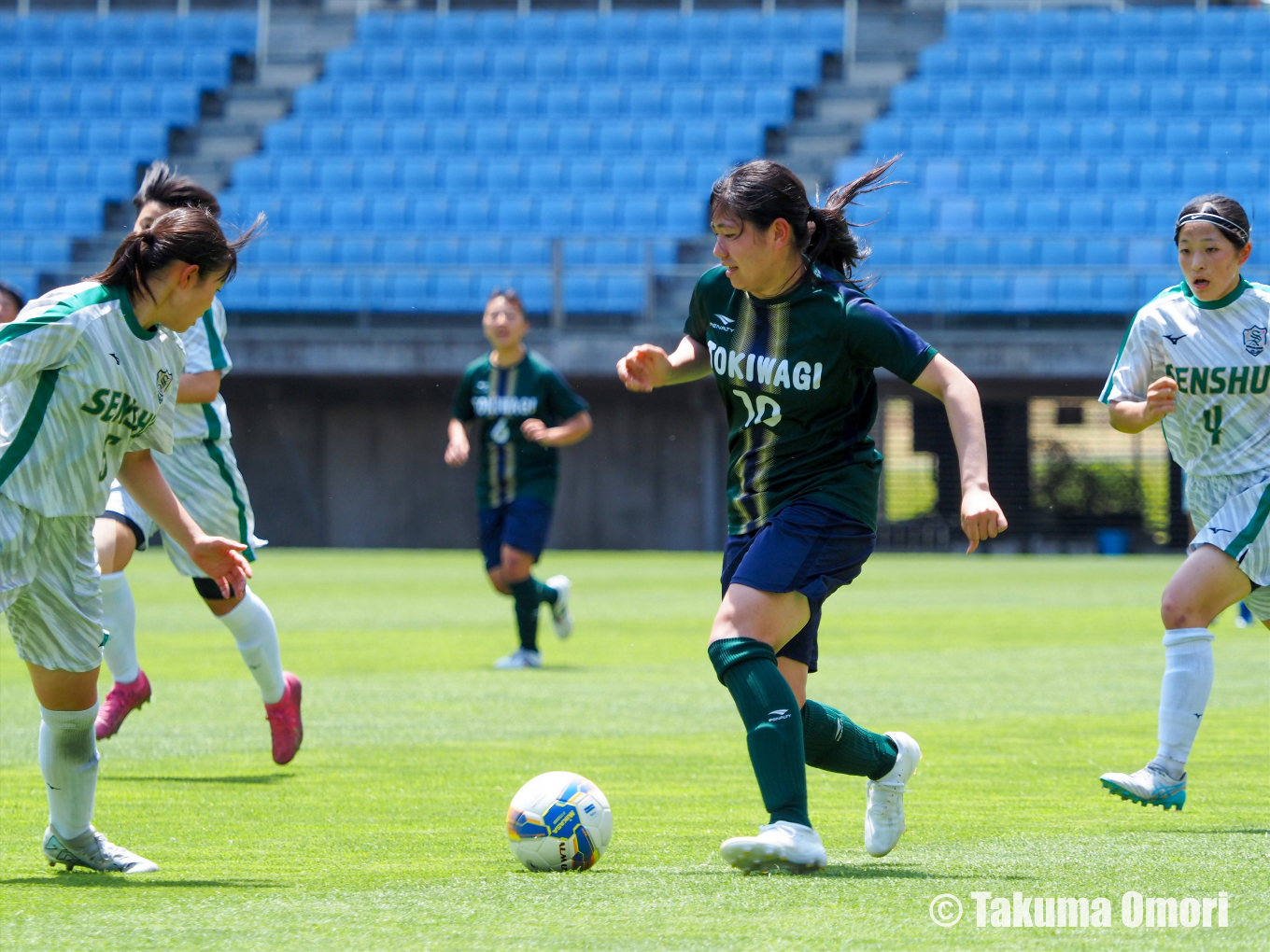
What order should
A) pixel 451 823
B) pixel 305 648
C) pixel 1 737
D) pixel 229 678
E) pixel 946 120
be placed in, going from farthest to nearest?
pixel 946 120 < pixel 305 648 < pixel 229 678 < pixel 1 737 < pixel 451 823

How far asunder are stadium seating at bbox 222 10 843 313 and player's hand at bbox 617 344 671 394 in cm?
1951

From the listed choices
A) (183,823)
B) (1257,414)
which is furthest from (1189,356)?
(183,823)

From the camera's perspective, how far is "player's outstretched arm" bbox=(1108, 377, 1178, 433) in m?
5.16

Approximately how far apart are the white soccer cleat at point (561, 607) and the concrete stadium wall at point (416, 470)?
1368cm

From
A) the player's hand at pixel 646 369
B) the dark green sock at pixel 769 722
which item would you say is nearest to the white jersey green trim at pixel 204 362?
the player's hand at pixel 646 369

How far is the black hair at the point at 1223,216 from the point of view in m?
5.50

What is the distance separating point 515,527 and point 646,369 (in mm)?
6413

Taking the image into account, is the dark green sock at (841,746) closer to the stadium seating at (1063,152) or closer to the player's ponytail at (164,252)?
the player's ponytail at (164,252)

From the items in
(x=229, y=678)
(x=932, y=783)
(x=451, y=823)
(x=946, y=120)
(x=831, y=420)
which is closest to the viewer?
(x=831, y=420)

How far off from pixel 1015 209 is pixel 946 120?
2.71 m

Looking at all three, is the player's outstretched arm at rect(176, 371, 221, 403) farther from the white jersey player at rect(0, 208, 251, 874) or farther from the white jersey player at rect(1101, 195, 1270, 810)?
the white jersey player at rect(1101, 195, 1270, 810)

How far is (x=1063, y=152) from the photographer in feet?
91.3

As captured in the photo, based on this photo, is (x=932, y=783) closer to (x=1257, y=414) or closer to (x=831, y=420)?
(x=1257, y=414)

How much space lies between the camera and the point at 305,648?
465 inches
